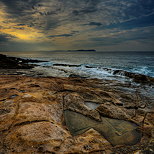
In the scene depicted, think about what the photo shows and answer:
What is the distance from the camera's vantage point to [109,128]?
5.27 metres

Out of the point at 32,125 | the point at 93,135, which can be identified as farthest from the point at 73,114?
the point at 32,125

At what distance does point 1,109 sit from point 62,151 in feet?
13.2

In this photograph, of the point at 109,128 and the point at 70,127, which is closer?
the point at 70,127

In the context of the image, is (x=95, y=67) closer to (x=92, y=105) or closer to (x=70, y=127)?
(x=92, y=105)

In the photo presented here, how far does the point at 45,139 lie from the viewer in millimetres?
3932

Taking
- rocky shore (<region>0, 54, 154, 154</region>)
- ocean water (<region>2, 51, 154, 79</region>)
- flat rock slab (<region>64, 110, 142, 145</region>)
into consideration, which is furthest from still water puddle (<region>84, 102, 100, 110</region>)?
ocean water (<region>2, 51, 154, 79</region>)

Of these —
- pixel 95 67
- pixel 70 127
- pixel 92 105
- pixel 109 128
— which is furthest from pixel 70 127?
pixel 95 67

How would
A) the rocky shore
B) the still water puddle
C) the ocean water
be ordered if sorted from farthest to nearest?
the ocean water → the still water puddle → the rocky shore

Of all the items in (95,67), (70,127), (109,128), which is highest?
(95,67)

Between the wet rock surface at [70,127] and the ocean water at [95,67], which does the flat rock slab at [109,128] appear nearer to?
the wet rock surface at [70,127]

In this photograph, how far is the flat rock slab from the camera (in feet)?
15.1

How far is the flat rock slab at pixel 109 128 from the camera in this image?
15.1ft

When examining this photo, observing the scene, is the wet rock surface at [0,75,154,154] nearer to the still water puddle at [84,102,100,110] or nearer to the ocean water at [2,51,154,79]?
the still water puddle at [84,102,100,110]

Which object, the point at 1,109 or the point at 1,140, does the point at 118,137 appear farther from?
the point at 1,109
